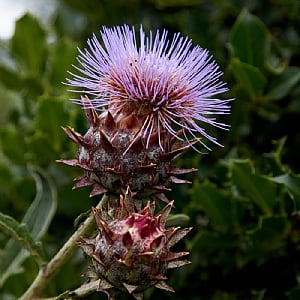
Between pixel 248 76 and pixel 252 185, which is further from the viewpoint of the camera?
pixel 248 76

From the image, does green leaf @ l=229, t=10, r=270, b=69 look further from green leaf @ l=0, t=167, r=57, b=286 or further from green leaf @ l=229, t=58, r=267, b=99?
green leaf @ l=0, t=167, r=57, b=286

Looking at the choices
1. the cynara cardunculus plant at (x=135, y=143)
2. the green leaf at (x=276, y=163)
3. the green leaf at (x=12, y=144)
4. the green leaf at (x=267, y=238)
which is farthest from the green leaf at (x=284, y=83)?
the green leaf at (x=12, y=144)

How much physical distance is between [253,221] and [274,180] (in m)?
0.35

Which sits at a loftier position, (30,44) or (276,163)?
(30,44)

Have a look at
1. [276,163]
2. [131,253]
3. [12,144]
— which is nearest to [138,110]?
[131,253]

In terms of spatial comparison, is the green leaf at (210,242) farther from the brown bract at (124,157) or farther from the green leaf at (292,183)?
the brown bract at (124,157)

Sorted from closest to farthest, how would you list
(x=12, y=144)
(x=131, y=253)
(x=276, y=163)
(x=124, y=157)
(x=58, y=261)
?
(x=131, y=253), (x=124, y=157), (x=58, y=261), (x=276, y=163), (x=12, y=144)

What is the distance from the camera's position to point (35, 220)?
201cm

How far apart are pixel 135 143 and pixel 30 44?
124cm

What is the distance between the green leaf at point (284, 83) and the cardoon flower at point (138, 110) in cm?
56

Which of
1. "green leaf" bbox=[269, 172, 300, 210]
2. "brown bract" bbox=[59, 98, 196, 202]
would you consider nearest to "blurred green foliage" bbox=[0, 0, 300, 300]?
"green leaf" bbox=[269, 172, 300, 210]

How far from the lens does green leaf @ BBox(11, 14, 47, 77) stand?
8.79 feet

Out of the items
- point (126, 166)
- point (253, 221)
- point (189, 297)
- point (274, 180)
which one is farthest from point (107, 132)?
point (189, 297)

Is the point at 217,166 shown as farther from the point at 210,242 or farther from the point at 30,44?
the point at 30,44
